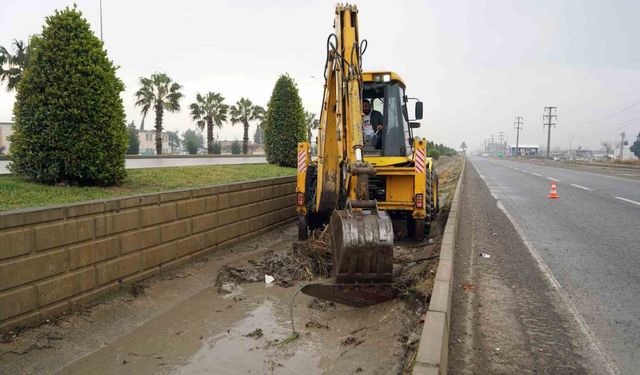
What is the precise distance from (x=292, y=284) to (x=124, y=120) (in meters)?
4.90

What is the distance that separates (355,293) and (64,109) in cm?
591

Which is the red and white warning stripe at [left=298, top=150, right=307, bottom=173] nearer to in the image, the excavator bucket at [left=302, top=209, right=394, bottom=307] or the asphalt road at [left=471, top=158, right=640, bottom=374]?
the excavator bucket at [left=302, top=209, right=394, bottom=307]

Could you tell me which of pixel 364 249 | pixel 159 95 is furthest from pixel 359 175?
pixel 159 95

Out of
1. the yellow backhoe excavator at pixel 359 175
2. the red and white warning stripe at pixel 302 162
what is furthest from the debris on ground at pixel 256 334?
the red and white warning stripe at pixel 302 162

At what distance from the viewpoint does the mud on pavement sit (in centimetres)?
397

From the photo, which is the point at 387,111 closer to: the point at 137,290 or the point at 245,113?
the point at 137,290

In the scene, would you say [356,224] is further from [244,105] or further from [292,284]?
[244,105]

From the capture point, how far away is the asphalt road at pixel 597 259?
14.5ft

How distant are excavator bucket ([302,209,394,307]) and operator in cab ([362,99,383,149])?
12.3ft

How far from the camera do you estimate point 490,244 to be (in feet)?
27.9

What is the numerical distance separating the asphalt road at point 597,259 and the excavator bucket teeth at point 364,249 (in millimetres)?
2055

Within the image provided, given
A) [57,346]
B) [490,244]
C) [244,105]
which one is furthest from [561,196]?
[244,105]

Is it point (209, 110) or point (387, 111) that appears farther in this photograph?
point (209, 110)

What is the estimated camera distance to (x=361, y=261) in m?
5.41
